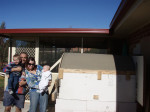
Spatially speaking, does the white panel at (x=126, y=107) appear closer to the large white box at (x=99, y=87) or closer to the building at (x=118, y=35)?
the large white box at (x=99, y=87)

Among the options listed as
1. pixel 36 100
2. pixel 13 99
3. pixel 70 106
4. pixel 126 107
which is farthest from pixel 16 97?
pixel 126 107

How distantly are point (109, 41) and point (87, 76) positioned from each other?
310 cm

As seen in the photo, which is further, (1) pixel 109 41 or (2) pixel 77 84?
(1) pixel 109 41

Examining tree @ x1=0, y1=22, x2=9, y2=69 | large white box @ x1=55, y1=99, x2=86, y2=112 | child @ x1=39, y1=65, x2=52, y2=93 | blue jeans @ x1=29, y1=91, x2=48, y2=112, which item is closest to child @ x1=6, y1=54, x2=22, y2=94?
blue jeans @ x1=29, y1=91, x2=48, y2=112

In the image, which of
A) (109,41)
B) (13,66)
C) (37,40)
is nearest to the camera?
(13,66)

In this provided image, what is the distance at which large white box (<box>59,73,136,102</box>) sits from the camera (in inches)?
128

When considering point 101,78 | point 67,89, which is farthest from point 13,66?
point 101,78

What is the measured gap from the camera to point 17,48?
19.3 ft

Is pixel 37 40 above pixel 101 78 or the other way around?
above

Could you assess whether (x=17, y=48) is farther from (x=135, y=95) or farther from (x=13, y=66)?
(x=135, y=95)

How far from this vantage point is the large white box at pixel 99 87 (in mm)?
3256

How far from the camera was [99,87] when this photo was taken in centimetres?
328

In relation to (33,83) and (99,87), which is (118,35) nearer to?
(99,87)

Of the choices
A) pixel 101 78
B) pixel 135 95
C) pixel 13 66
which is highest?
pixel 13 66
